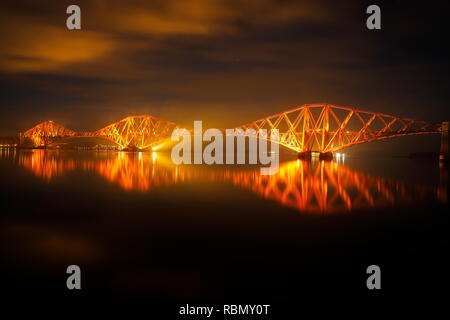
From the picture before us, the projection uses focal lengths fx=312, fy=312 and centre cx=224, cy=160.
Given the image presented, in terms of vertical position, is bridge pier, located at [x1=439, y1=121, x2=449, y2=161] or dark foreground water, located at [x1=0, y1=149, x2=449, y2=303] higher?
bridge pier, located at [x1=439, y1=121, x2=449, y2=161]

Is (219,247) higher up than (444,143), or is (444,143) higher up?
(444,143)

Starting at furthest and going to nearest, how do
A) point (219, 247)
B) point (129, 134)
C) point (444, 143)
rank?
point (129, 134) < point (444, 143) < point (219, 247)

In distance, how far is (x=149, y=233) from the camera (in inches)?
294

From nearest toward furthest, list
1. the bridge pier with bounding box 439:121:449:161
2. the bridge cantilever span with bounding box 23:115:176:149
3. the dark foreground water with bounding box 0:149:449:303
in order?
1. the dark foreground water with bounding box 0:149:449:303
2. the bridge pier with bounding box 439:121:449:161
3. the bridge cantilever span with bounding box 23:115:176:149

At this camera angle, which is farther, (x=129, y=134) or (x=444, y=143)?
(x=129, y=134)

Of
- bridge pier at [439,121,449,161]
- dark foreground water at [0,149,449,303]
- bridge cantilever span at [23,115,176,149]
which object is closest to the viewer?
dark foreground water at [0,149,449,303]

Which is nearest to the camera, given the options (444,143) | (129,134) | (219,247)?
(219,247)

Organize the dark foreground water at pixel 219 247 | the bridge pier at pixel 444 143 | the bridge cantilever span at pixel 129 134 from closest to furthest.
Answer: the dark foreground water at pixel 219 247 < the bridge pier at pixel 444 143 < the bridge cantilever span at pixel 129 134

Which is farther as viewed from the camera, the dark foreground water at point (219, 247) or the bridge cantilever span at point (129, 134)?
the bridge cantilever span at point (129, 134)

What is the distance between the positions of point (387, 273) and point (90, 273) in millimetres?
4930

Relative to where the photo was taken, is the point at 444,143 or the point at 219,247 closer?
the point at 219,247

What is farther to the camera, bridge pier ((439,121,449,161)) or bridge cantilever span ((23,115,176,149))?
bridge cantilever span ((23,115,176,149))
